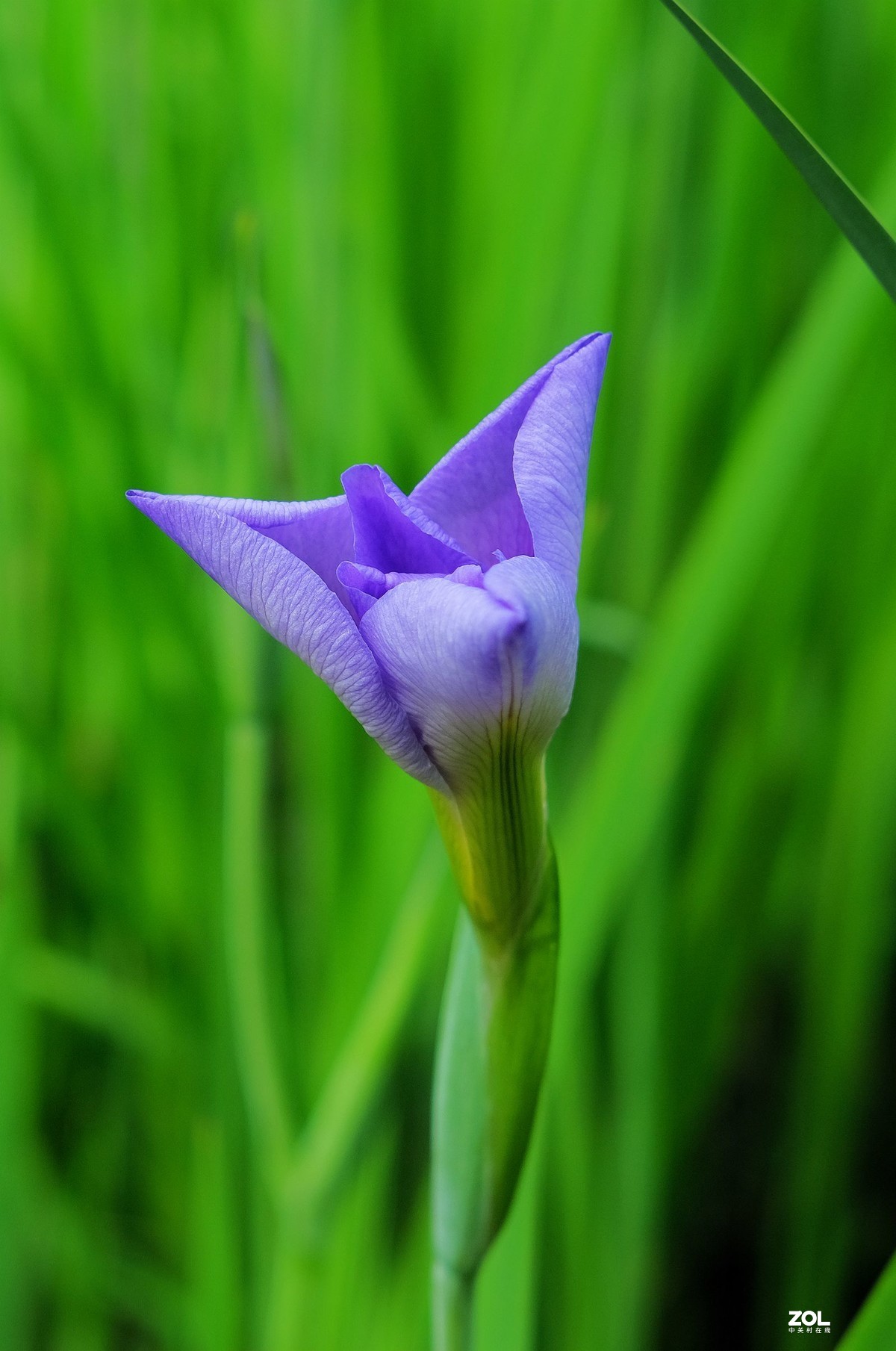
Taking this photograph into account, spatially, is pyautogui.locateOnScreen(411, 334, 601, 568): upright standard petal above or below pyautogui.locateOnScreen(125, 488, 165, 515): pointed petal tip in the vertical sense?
above

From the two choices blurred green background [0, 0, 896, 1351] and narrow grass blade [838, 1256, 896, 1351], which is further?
blurred green background [0, 0, 896, 1351]

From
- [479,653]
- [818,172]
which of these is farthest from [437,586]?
[818,172]

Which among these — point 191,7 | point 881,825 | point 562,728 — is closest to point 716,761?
point 881,825

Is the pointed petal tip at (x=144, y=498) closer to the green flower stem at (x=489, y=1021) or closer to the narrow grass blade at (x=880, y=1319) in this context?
the green flower stem at (x=489, y=1021)

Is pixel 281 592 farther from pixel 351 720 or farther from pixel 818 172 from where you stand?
pixel 351 720

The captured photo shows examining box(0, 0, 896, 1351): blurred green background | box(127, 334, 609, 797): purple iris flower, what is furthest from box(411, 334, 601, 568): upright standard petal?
box(0, 0, 896, 1351): blurred green background

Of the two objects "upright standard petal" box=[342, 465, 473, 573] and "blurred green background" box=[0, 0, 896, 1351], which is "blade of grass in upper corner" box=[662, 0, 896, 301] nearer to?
"upright standard petal" box=[342, 465, 473, 573]
